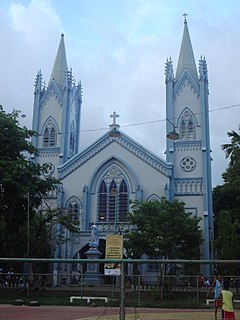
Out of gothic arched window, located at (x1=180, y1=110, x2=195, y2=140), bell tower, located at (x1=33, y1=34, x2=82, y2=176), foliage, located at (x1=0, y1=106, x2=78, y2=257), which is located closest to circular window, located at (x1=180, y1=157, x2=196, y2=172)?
gothic arched window, located at (x1=180, y1=110, x2=195, y2=140)

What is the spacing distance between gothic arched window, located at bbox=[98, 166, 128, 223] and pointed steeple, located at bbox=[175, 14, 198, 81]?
11.7m

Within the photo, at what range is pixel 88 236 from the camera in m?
39.5

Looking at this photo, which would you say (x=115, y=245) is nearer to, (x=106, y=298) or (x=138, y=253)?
(x=106, y=298)

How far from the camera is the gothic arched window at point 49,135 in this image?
45750 millimetres

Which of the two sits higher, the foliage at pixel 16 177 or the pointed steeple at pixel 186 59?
the pointed steeple at pixel 186 59

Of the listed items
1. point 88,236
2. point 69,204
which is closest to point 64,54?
point 69,204

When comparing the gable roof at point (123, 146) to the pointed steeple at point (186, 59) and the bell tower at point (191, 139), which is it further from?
the pointed steeple at point (186, 59)

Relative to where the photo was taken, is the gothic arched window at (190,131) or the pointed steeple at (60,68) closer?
the gothic arched window at (190,131)

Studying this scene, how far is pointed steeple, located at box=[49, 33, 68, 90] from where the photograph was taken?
158ft

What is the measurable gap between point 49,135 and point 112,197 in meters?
10.3

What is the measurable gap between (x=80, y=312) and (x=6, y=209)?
986 centimetres

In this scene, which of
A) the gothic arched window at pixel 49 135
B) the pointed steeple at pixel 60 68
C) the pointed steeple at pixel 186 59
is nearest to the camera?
the pointed steeple at pixel 186 59

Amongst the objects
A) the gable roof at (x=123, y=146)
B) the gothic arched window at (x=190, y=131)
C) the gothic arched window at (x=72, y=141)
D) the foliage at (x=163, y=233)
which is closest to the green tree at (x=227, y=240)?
the foliage at (x=163, y=233)

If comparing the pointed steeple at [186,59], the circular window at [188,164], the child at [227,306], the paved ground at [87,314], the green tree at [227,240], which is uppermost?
the pointed steeple at [186,59]
